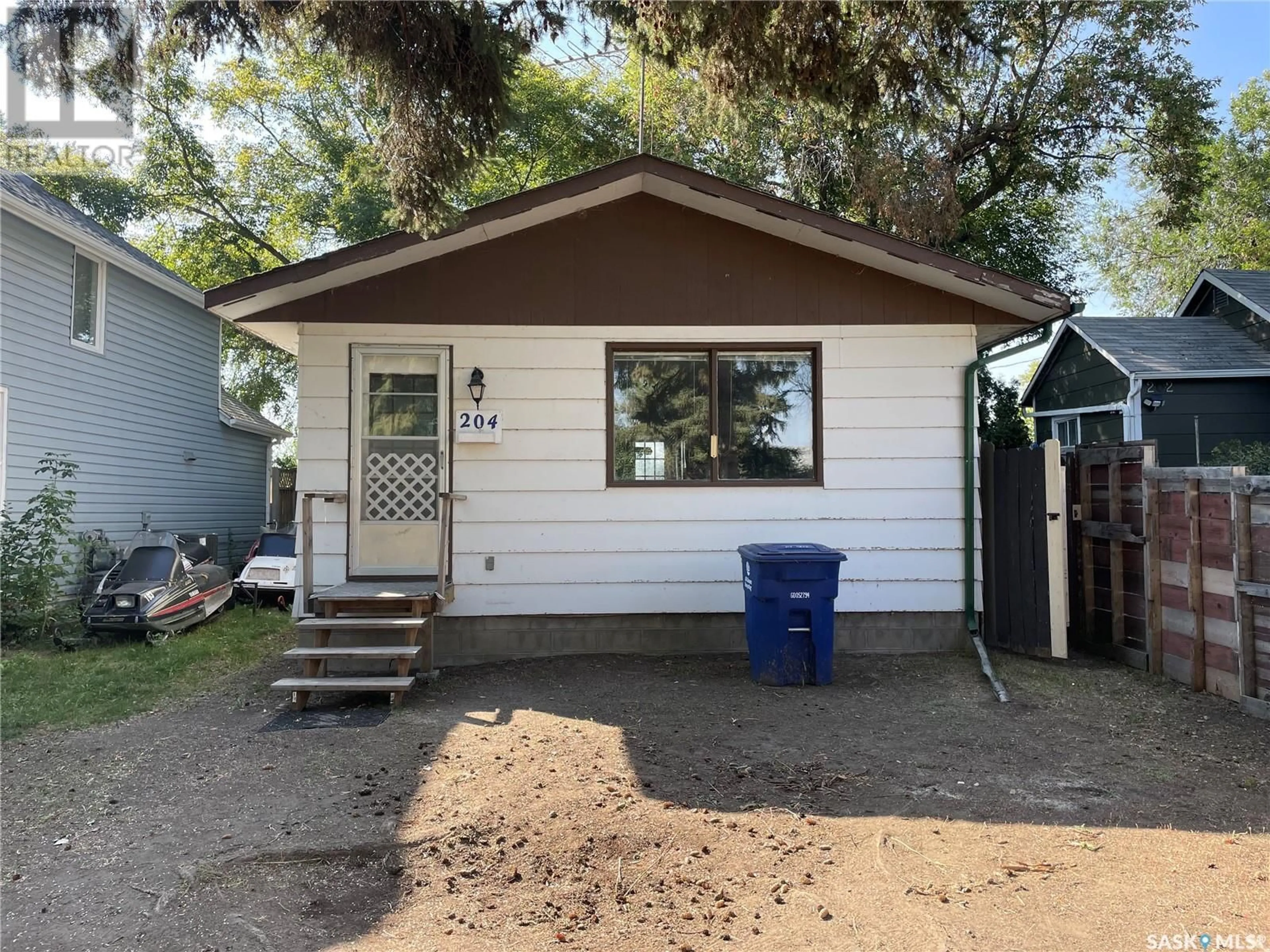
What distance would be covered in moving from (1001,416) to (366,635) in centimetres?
1298

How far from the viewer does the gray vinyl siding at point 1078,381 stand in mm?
12891

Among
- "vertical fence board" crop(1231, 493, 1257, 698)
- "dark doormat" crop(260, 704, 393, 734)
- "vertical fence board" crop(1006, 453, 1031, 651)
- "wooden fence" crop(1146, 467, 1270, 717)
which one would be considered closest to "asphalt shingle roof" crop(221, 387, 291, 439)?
"dark doormat" crop(260, 704, 393, 734)

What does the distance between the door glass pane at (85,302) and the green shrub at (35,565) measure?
2.05m

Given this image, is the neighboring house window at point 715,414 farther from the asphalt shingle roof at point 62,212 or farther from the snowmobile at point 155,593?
the asphalt shingle roof at point 62,212

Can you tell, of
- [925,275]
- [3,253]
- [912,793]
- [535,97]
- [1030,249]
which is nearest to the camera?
[912,793]

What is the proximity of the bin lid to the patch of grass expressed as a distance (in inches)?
178

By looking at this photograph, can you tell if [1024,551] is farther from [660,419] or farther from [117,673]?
[117,673]

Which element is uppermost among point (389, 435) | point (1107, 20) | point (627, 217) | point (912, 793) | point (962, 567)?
point (1107, 20)

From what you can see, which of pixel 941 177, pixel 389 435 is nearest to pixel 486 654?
pixel 389 435

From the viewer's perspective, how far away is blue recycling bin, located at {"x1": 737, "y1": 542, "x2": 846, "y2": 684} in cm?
604

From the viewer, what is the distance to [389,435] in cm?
727

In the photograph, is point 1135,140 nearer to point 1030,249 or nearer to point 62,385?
point 1030,249

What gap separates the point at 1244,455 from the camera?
10555mm

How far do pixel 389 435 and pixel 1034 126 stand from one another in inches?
523
